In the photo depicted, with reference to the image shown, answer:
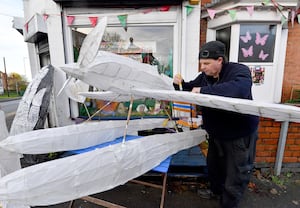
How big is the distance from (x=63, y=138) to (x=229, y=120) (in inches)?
66.2

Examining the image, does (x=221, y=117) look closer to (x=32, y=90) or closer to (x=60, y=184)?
(x=60, y=184)

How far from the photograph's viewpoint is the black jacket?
143cm

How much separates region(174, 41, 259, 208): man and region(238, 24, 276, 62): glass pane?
201 cm

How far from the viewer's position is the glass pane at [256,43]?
3432 millimetres

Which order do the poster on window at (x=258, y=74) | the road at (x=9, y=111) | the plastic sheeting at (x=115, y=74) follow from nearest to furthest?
the plastic sheeting at (x=115, y=74) < the poster on window at (x=258, y=74) < the road at (x=9, y=111)

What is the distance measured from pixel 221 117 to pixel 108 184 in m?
1.18

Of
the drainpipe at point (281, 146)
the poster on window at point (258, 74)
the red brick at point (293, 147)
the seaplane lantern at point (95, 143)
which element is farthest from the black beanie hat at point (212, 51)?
the poster on window at point (258, 74)

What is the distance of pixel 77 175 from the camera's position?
4.03 feet

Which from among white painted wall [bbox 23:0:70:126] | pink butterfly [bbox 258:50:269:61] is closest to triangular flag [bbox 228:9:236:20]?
pink butterfly [bbox 258:50:269:61]

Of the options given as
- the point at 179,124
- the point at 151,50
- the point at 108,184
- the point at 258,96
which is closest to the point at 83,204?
the point at 108,184

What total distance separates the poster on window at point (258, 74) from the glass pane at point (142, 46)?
1.58 m

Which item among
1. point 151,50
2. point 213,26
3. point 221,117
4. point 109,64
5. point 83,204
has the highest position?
point 213,26

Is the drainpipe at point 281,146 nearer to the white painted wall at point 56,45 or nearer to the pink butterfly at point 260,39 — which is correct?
the pink butterfly at point 260,39

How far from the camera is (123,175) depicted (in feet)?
4.73
